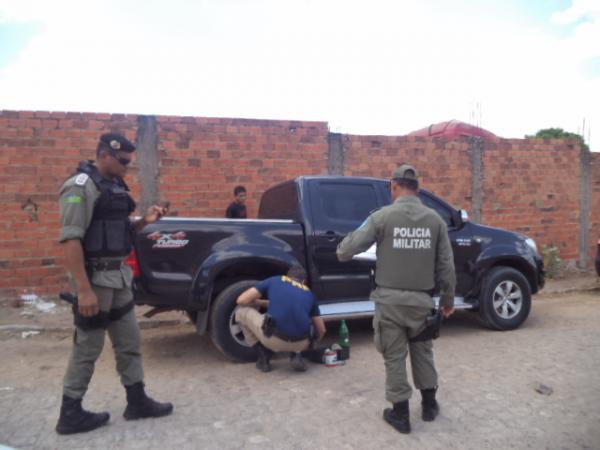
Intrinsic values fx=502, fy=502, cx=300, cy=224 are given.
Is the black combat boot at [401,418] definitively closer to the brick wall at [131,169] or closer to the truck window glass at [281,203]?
the truck window glass at [281,203]

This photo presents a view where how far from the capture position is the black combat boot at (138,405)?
3.33 m

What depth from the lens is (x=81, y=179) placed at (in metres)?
3.00

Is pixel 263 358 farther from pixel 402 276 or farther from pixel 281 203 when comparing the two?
pixel 281 203

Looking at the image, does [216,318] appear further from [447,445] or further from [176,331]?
[447,445]

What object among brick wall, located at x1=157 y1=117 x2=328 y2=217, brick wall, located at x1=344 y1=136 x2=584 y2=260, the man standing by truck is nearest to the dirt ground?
the man standing by truck

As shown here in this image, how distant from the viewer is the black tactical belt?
3.08 meters

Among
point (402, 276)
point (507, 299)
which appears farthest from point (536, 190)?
point (402, 276)

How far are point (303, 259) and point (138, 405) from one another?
6.93 ft

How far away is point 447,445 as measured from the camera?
301 centimetres

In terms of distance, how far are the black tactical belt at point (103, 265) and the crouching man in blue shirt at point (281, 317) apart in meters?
1.25

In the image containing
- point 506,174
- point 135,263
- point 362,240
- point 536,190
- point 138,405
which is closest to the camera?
point 362,240

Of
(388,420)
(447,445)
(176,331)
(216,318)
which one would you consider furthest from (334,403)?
(176,331)

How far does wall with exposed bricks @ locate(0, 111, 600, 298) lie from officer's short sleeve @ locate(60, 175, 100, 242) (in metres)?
4.06

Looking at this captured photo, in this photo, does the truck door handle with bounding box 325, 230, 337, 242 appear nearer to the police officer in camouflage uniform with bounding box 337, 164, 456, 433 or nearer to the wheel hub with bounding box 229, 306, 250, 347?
the wheel hub with bounding box 229, 306, 250, 347
